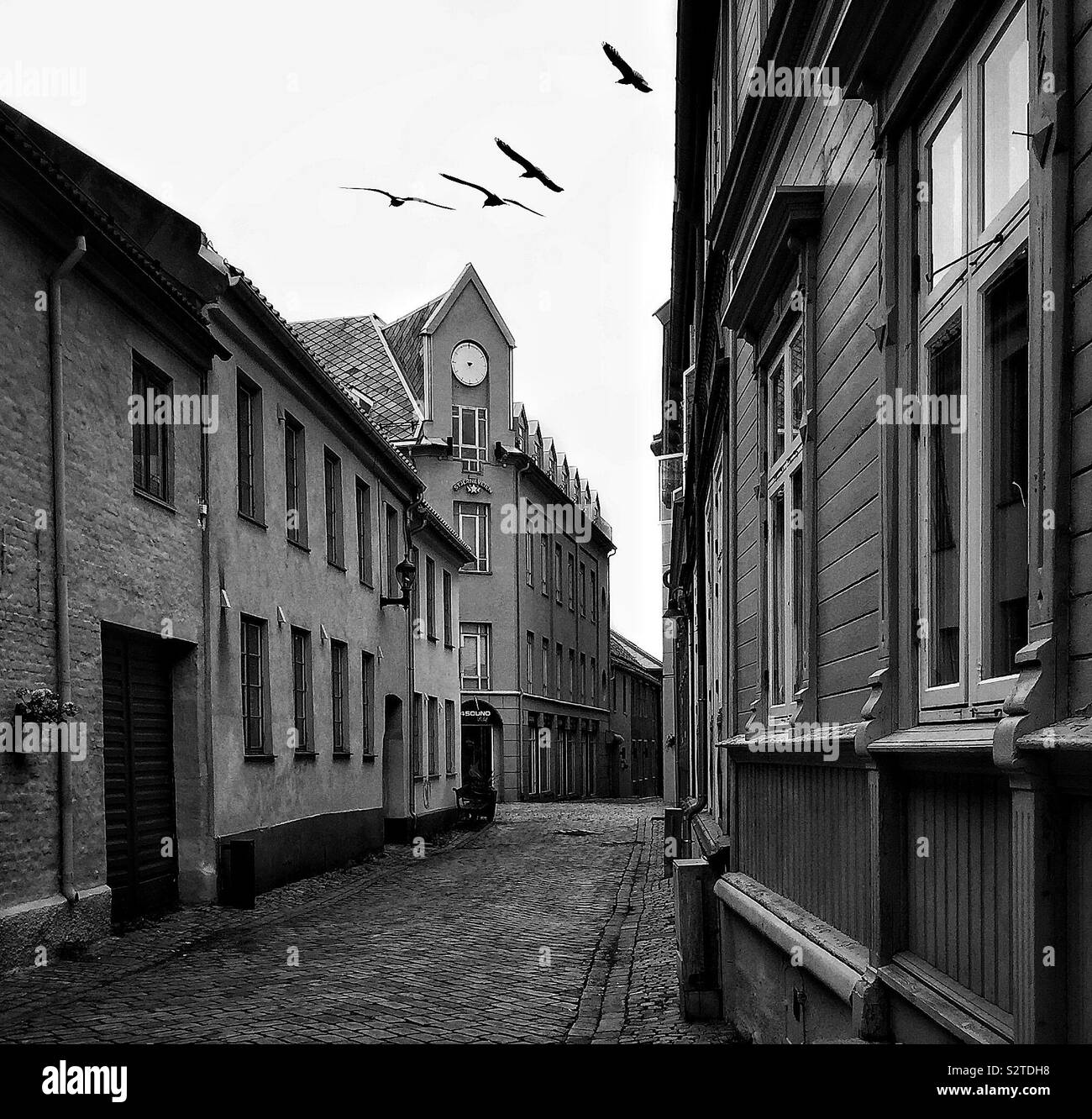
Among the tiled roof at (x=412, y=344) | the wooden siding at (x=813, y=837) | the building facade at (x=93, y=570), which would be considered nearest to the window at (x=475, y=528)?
the tiled roof at (x=412, y=344)

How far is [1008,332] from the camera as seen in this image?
366 cm

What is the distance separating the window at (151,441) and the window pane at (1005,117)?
1048 cm

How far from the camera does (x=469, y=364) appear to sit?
143 ft

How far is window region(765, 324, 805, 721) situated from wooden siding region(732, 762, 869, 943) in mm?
448

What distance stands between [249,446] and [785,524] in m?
10.8

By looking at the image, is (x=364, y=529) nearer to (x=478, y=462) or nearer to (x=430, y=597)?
(x=430, y=597)

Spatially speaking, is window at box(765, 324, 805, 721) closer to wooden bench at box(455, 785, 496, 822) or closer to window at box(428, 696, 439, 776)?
window at box(428, 696, 439, 776)

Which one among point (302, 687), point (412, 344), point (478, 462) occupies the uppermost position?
point (412, 344)

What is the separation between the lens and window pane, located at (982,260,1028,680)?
3.56 metres

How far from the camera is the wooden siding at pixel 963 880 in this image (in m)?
3.55

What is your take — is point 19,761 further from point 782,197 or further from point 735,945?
point 782,197

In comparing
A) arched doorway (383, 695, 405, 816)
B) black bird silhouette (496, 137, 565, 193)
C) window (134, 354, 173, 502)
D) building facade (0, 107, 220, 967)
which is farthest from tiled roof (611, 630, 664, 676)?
black bird silhouette (496, 137, 565, 193)
